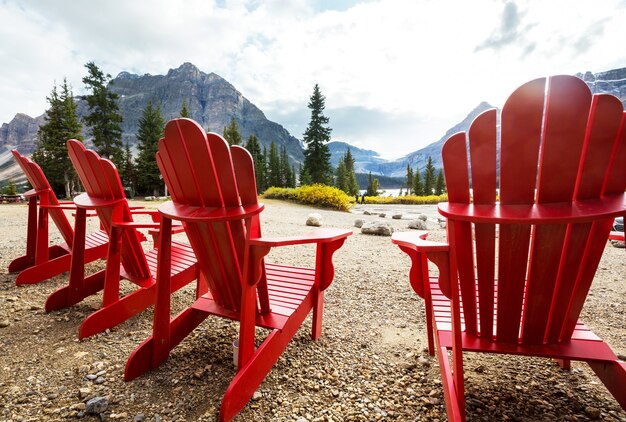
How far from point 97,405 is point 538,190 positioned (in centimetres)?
248

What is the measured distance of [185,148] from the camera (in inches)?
64.4

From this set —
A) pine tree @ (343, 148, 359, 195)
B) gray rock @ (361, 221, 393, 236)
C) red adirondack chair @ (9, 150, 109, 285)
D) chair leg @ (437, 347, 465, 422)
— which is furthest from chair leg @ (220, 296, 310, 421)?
pine tree @ (343, 148, 359, 195)

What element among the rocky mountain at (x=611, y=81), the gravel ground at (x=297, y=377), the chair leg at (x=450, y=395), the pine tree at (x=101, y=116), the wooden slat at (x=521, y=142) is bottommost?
the gravel ground at (x=297, y=377)

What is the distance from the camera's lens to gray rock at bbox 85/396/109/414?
157 centimetres

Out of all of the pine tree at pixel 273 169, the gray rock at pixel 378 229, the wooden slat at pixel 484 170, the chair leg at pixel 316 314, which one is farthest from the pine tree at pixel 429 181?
the wooden slat at pixel 484 170

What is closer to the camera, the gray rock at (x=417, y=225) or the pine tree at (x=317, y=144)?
the gray rock at (x=417, y=225)

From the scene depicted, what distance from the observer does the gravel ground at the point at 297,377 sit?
5.25 ft

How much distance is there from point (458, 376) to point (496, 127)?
1.19 metres

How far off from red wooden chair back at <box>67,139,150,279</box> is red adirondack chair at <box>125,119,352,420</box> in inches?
30.5

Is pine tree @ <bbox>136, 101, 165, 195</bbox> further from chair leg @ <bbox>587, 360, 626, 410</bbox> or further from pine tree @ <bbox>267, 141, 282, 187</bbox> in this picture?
chair leg @ <bbox>587, 360, 626, 410</bbox>

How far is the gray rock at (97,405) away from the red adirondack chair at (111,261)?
88cm

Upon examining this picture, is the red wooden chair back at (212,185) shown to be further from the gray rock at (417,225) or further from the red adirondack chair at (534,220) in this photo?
the gray rock at (417,225)

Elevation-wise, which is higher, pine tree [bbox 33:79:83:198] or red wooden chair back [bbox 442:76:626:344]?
pine tree [bbox 33:79:83:198]

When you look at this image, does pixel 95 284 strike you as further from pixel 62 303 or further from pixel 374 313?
pixel 374 313
